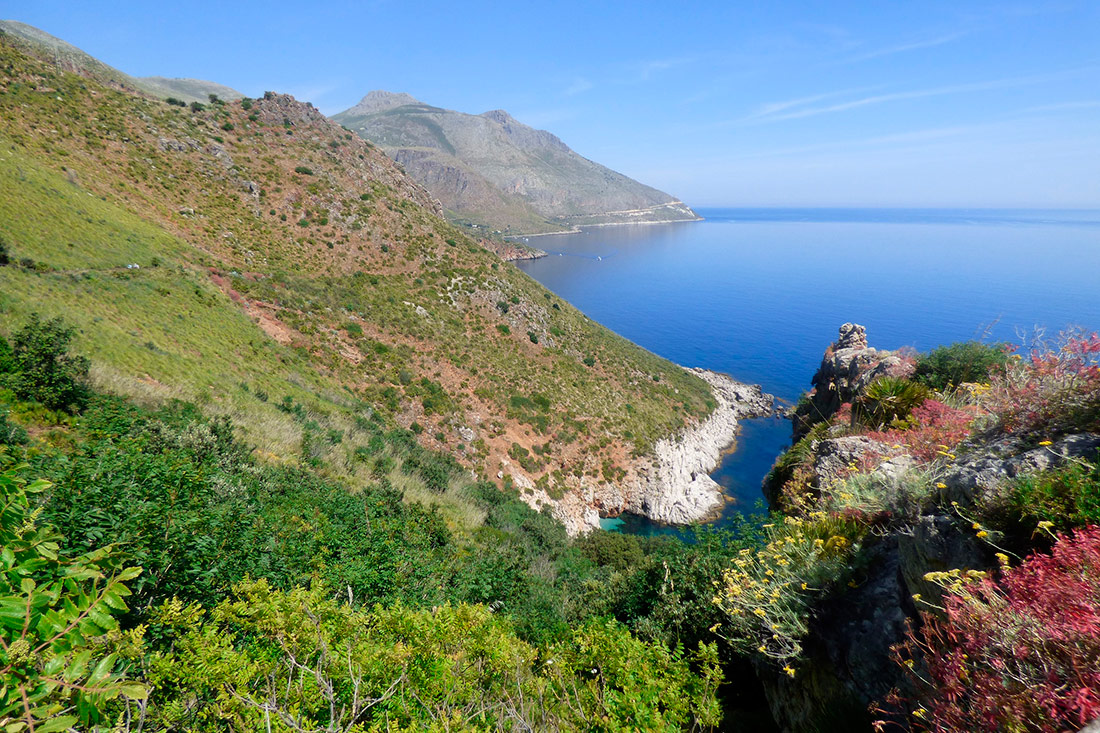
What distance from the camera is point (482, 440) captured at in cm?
2783

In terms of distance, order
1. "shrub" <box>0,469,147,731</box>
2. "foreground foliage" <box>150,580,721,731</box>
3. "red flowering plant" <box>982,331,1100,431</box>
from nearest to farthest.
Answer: "shrub" <box>0,469,147,731</box> < "foreground foliage" <box>150,580,721,731</box> < "red flowering plant" <box>982,331,1100,431</box>

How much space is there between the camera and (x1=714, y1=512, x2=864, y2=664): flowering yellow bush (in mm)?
4691

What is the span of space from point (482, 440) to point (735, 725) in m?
23.7

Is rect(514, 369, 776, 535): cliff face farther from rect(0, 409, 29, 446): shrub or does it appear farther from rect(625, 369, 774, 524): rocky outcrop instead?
rect(0, 409, 29, 446): shrub

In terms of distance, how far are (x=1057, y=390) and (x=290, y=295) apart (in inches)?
1321

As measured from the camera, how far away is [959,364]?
9859 millimetres

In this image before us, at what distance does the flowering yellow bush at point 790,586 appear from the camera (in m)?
4.69

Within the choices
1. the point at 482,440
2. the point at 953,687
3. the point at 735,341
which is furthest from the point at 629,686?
the point at 735,341

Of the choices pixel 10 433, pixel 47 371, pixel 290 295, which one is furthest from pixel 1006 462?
pixel 290 295

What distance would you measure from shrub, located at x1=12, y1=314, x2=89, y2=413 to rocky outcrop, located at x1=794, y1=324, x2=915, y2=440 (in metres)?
18.0

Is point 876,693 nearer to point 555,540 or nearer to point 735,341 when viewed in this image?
point 555,540

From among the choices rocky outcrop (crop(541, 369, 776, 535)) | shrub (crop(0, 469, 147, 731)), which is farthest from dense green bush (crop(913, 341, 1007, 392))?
rocky outcrop (crop(541, 369, 776, 535))

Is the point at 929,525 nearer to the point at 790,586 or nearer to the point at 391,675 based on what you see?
the point at 790,586

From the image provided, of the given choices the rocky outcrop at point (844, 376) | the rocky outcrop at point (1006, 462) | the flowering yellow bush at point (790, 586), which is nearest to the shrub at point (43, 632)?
the flowering yellow bush at point (790, 586)
